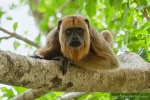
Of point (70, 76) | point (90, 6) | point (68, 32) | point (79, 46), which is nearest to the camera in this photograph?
point (70, 76)

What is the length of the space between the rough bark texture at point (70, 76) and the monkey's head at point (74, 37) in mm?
389

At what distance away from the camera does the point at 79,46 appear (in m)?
3.37

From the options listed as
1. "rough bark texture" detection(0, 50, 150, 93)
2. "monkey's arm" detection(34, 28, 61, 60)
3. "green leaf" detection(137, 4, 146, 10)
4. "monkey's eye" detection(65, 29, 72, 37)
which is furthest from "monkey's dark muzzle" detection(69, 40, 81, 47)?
"green leaf" detection(137, 4, 146, 10)

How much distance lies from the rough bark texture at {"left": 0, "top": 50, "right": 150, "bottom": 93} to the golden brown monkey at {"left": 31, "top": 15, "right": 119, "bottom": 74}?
0.20 metres

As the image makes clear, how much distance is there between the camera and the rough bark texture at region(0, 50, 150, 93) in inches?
93.2

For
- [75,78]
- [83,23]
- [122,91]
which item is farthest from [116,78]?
[83,23]

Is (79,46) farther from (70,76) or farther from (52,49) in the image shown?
(70,76)

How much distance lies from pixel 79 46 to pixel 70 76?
655mm

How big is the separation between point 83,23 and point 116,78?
2.46ft

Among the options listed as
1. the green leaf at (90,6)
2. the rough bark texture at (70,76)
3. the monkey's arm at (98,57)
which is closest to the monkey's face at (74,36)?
the monkey's arm at (98,57)

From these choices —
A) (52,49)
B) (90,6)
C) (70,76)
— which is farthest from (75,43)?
(70,76)

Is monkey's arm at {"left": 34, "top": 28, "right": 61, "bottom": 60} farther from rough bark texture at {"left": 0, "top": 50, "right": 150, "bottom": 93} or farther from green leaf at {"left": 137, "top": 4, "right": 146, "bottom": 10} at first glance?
green leaf at {"left": 137, "top": 4, "right": 146, "bottom": 10}

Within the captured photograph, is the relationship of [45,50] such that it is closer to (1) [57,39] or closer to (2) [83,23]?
(1) [57,39]

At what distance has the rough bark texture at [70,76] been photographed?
7.77ft
